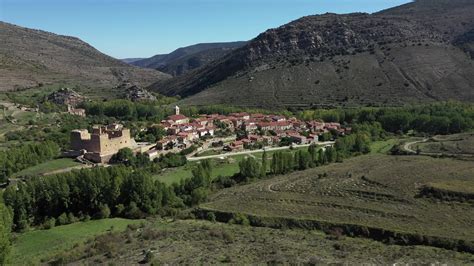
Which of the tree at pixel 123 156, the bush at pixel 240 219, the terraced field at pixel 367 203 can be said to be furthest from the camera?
the tree at pixel 123 156

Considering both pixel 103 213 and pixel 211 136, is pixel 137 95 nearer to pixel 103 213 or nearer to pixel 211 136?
pixel 211 136

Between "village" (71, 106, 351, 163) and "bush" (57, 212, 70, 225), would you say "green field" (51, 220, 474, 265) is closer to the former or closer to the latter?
"bush" (57, 212, 70, 225)

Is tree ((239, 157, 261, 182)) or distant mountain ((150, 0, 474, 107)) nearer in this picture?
tree ((239, 157, 261, 182))

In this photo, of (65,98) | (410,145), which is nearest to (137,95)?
(65,98)

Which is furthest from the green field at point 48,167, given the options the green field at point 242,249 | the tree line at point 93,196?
the green field at point 242,249

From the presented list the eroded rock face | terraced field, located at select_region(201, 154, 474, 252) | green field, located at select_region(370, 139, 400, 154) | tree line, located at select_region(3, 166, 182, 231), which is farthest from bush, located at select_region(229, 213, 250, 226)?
the eroded rock face

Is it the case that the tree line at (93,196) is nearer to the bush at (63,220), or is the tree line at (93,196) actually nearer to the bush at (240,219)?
the bush at (63,220)
